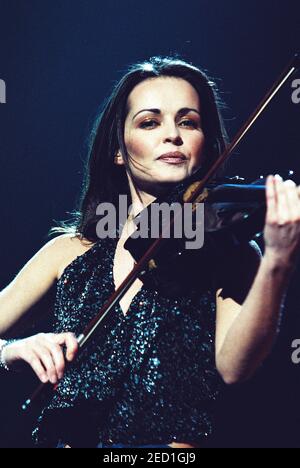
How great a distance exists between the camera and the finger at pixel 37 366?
45.4 inches

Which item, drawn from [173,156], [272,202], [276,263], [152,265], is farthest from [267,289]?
[173,156]

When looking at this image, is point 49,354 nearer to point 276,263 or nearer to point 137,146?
point 276,263

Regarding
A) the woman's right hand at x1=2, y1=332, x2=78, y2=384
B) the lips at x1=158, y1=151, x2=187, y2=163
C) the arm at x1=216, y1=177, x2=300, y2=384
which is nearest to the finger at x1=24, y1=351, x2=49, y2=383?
the woman's right hand at x1=2, y1=332, x2=78, y2=384

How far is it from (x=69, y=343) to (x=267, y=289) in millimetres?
401

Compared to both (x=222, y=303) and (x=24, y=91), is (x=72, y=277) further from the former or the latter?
(x=24, y=91)

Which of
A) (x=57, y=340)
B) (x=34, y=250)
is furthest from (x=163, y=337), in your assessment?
(x=34, y=250)

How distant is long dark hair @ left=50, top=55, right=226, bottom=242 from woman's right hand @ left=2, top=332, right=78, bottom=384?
518 millimetres

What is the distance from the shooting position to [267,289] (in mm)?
1039

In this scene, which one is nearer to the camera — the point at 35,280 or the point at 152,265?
the point at 152,265

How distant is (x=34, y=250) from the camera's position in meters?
2.13

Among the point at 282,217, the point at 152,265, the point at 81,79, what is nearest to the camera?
the point at 282,217

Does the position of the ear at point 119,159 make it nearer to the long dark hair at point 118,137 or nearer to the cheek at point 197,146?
the long dark hair at point 118,137

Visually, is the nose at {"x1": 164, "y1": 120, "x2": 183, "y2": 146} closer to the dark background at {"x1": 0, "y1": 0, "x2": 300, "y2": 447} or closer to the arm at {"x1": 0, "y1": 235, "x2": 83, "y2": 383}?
the arm at {"x1": 0, "y1": 235, "x2": 83, "y2": 383}

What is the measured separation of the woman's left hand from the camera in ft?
3.27
